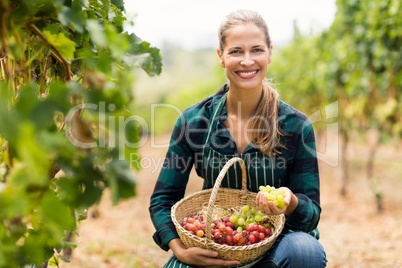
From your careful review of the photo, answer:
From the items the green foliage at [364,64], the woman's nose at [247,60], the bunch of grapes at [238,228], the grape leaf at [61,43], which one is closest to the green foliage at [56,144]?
the grape leaf at [61,43]

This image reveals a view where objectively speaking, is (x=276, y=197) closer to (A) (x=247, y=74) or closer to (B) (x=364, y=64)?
(A) (x=247, y=74)

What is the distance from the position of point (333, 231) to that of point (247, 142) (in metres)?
3.56

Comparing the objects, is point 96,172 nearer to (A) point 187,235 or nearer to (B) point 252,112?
(A) point 187,235

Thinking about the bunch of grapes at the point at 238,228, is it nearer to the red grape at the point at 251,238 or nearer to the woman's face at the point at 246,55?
the red grape at the point at 251,238

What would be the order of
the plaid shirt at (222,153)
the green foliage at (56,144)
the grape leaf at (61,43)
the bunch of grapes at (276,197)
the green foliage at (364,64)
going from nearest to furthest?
the green foliage at (56,144)
the grape leaf at (61,43)
the bunch of grapes at (276,197)
the plaid shirt at (222,153)
the green foliage at (364,64)

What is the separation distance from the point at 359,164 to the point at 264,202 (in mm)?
9564

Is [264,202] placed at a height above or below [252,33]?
below

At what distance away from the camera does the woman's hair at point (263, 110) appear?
1.84 meters

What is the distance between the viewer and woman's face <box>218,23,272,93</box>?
1.86 m

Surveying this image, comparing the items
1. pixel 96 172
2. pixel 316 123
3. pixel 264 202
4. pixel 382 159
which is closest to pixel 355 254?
pixel 264 202

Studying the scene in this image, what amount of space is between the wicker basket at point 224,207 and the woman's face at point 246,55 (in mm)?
418

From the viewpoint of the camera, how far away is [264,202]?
1.49m

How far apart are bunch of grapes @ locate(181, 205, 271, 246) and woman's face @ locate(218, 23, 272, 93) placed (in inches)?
24.5

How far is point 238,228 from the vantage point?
65.5 inches
